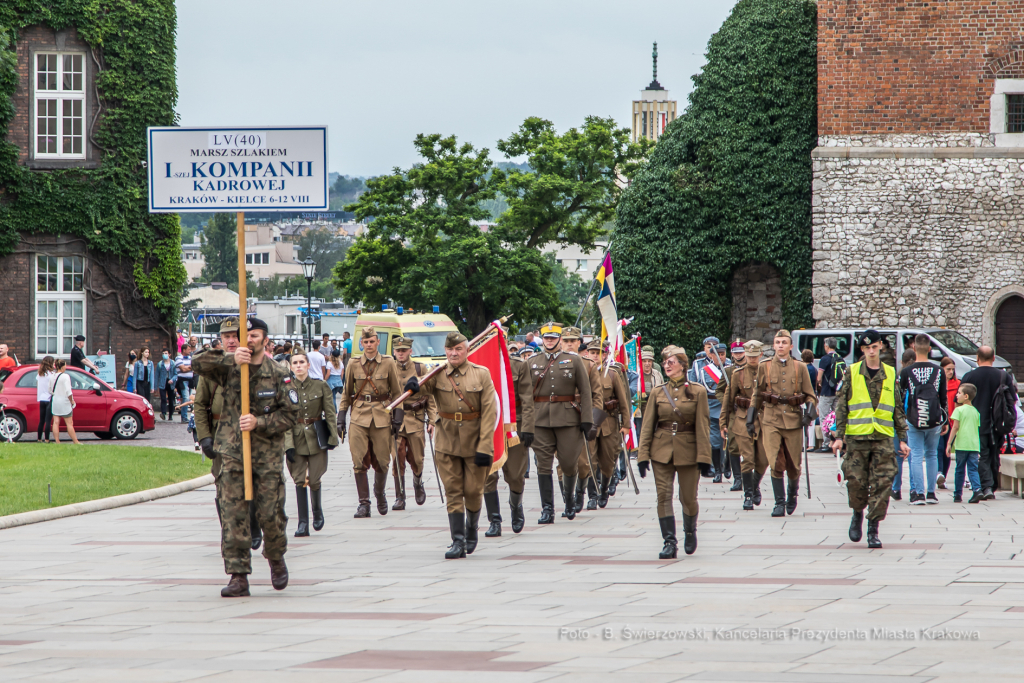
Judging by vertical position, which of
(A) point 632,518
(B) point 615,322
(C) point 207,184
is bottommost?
(A) point 632,518

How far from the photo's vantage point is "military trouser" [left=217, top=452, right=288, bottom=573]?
27.8 ft

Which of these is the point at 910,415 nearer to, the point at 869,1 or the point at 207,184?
the point at 207,184

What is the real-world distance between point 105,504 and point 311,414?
12.1 ft

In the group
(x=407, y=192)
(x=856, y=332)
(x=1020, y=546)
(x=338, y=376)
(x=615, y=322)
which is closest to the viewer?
(x=1020, y=546)

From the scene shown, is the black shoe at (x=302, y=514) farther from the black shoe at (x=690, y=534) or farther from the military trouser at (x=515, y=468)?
the black shoe at (x=690, y=534)

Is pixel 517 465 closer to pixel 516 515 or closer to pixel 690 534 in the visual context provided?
pixel 516 515

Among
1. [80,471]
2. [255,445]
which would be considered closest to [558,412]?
[255,445]

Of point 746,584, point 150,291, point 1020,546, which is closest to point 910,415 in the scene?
point 1020,546

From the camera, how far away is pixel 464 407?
405 inches

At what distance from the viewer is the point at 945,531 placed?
452 inches

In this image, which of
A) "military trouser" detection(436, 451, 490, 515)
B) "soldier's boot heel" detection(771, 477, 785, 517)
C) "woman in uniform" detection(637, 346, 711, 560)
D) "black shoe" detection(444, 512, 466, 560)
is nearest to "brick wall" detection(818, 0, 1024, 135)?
"soldier's boot heel" detection(771, 477, 785, 517)

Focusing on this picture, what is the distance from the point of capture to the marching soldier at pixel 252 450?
8.48 m

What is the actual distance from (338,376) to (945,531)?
737 inches

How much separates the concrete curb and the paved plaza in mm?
318
